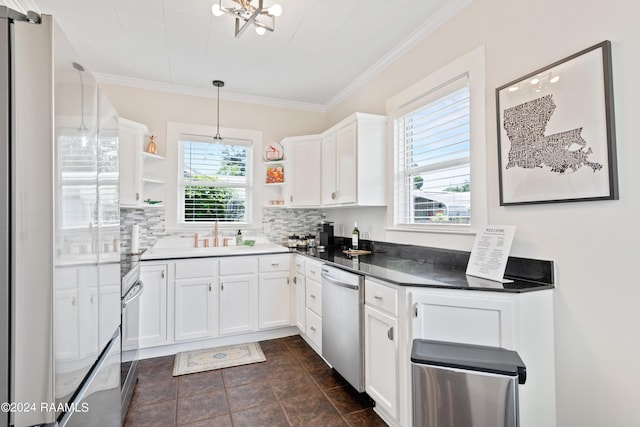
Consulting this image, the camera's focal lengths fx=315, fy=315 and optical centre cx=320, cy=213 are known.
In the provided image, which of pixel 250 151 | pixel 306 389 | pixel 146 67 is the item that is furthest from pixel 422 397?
pixel 146 67

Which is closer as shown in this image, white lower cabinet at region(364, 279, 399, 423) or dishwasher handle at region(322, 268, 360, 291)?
white lower cabinet at region(364, 279, 399, 423)

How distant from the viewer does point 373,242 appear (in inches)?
125

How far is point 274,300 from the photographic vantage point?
337 centimetres

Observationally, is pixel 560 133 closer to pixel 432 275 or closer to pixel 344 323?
pixel 432 275

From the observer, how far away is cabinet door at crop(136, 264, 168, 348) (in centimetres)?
290

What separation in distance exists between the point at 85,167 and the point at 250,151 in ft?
9.59

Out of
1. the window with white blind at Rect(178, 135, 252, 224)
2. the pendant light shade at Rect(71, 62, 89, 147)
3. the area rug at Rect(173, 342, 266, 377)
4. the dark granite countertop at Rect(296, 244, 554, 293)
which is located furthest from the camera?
the window with white blind at Rect(178, 135, 252, 224)

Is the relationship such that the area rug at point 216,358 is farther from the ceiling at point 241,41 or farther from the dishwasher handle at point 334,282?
the ceiling at point 241,41

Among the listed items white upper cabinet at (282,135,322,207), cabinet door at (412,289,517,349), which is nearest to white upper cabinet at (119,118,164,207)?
white upper cabinet at (282,135,322,207)

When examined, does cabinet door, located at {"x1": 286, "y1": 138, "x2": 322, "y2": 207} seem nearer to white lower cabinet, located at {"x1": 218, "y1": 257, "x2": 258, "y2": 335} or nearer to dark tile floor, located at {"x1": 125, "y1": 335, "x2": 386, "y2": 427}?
white lower cabinet, located at {"x1": 218, "y1": 257, "x2": 258, "y2": 335}

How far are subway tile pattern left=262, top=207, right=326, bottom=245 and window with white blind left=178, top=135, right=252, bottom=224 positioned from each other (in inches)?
10.7

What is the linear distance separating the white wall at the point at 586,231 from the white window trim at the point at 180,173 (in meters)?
2.70

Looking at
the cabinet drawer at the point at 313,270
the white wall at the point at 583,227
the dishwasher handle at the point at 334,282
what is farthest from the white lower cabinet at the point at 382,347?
the cabinet drawer at the point at 313,270

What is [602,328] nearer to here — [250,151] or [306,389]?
[306,389]
